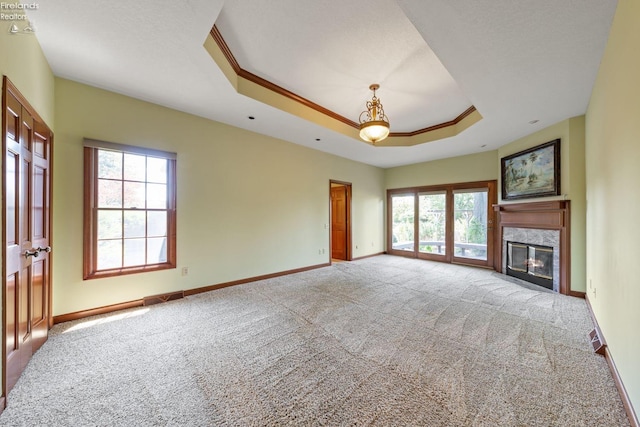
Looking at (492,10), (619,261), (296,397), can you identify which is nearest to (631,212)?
(619,261)

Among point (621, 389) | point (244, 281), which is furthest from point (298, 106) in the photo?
point (621, 389)

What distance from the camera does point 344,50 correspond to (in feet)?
8.58

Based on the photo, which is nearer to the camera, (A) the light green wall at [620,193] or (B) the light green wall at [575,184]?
(A) the light green wall at [620,193]

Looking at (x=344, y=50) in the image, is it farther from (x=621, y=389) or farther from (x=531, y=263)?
(x=531, y=263)

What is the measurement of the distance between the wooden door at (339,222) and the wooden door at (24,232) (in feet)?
17.8

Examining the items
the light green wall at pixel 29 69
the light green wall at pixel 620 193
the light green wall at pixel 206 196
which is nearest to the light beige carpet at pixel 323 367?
the light green wall at pixel 620 193

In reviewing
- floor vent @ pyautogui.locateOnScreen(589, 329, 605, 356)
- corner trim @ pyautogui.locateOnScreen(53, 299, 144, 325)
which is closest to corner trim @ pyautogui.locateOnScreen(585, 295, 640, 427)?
floor vent @ pyautogui.locateOnScreen(589, 329, 605, 356)

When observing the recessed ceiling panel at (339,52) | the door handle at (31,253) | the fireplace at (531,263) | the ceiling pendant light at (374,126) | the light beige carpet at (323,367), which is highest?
the recessed ceiling panel at (339,52)

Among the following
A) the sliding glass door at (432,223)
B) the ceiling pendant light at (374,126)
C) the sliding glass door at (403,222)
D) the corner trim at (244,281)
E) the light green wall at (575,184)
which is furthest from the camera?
the sliding glass door at (403,222)

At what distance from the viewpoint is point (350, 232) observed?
6559mm

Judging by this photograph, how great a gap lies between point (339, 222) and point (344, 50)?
15.5ft

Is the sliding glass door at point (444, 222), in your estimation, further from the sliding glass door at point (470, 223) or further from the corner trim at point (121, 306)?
the corner trim at point (121, 306)

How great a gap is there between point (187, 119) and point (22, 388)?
131 inches

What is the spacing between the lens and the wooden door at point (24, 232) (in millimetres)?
1702
